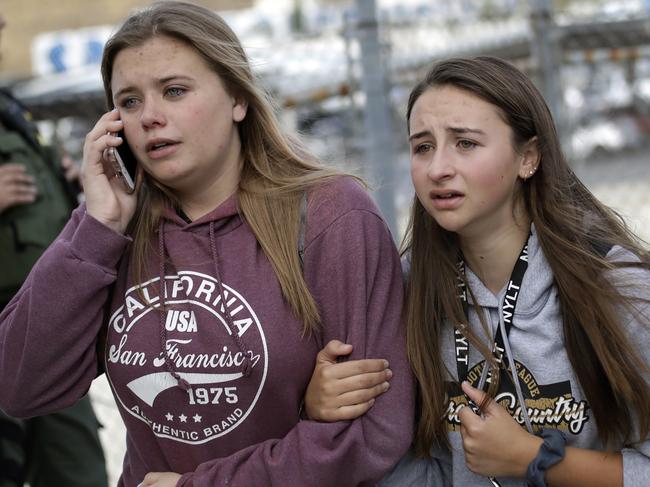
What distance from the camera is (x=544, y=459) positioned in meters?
1.95

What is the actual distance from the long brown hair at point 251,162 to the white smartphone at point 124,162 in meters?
0.07

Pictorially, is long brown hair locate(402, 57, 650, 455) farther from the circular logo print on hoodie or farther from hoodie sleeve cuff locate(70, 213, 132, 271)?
hoodie sleeve cuff locate(70, 213, 132, 271)

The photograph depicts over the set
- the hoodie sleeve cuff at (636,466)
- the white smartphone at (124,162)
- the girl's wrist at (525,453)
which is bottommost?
the hoodie sleeve cuff at (636,466)

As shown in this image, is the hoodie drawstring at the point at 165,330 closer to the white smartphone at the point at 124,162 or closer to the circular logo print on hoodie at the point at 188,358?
the circular logo print on hoodie at the point at 188,358

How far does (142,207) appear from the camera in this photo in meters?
2.27

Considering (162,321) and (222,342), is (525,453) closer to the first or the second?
(222,342)

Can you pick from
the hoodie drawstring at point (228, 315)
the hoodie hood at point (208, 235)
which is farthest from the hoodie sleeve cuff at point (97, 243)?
the hoodie drawstring at point (228, 315)

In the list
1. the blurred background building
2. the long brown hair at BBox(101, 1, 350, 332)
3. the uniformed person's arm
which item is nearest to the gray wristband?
the long brown hair at BBox(101, 1, 350, 332)

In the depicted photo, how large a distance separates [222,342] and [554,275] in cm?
77

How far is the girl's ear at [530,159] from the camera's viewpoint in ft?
7.00

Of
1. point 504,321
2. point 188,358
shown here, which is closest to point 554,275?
point 504,321

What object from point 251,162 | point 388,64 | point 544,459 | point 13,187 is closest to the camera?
point 544,459

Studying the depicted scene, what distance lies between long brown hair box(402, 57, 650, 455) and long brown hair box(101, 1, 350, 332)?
0.97 ft

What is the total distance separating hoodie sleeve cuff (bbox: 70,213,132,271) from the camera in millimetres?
2096
